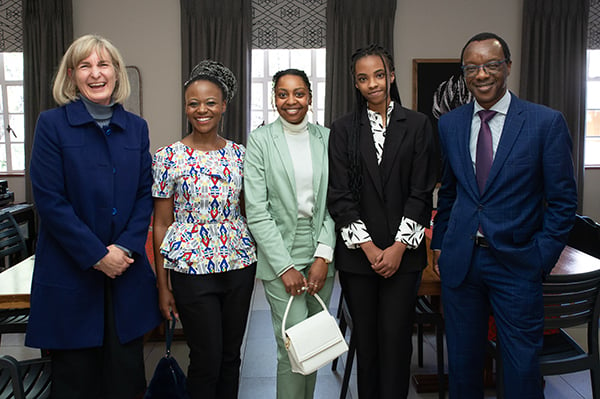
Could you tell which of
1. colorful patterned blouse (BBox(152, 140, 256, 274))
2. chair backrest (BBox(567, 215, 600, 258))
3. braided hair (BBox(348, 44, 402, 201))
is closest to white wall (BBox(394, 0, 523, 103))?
chair backrest (BBox(567, 215, 600, 258))

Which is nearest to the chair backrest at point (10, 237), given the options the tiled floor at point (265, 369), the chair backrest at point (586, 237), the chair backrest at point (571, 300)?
the tiled floor at point (265, 369)

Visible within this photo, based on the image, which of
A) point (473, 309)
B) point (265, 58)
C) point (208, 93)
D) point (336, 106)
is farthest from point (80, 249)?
point (265, 58)

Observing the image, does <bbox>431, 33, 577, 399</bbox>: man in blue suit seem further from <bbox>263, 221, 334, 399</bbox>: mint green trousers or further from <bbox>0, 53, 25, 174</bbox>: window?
<bbox>0, 53, 25, 174</bbox>: window

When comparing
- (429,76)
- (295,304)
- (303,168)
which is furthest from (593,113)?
(295,304)

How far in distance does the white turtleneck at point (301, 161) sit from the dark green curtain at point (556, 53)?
4872mm

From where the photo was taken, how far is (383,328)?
1830mm

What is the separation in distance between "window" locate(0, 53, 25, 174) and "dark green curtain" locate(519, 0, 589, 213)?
248 inches

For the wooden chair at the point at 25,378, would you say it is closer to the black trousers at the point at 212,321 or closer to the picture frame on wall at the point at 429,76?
the black trousers at the point at 212,321

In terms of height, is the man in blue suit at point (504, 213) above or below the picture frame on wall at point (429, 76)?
below

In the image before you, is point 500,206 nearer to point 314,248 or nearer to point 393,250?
point 393,250

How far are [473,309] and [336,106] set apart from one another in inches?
163

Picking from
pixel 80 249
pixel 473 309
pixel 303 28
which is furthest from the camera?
pixel 303 28

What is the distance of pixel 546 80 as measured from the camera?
577 centimetres

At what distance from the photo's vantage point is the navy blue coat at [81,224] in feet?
5.13
